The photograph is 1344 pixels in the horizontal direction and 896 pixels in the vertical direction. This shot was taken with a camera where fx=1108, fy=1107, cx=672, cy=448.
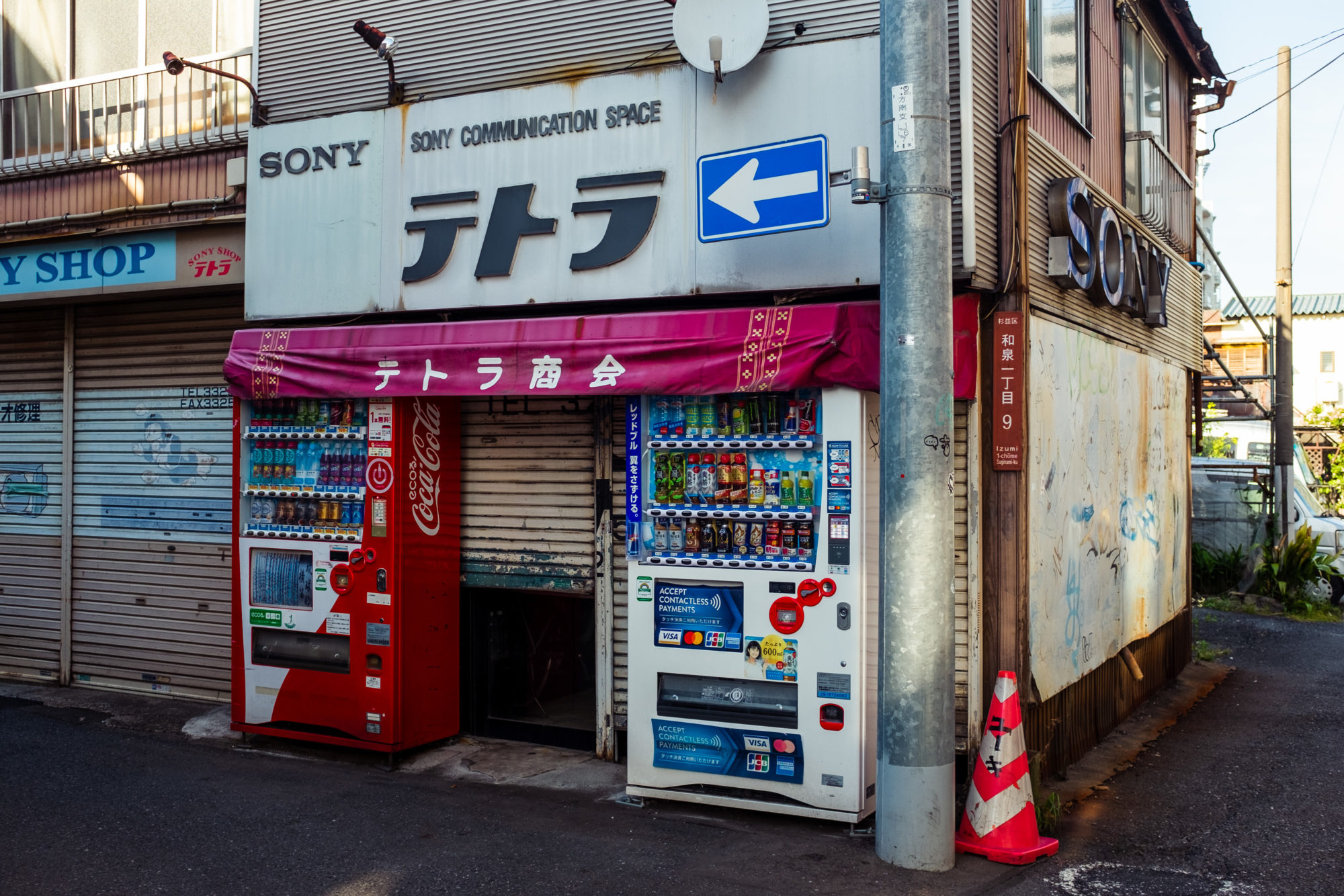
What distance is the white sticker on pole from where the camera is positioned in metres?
5.84

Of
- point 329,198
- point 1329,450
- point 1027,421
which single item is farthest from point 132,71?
point 1329,450

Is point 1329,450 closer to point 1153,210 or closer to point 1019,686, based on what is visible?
point 1153,210

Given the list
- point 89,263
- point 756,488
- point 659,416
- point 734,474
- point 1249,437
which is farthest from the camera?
point 1249,437

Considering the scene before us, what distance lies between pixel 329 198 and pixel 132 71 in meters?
3.30

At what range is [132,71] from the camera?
400 inches

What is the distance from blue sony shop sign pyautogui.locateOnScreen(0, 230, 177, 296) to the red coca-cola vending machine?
195 cm

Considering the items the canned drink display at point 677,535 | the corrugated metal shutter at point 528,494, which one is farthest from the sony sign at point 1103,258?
the corrugated metal shutter at point 528,494

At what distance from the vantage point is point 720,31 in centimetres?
697

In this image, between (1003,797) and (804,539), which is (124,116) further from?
(1003,797)

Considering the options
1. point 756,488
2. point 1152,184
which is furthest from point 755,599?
point 1152,184

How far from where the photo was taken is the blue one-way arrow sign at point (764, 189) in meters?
6.79

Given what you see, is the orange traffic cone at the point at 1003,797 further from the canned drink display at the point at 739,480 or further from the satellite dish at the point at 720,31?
the satellite dish at the point at 720,31

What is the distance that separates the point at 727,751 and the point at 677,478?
171 cm

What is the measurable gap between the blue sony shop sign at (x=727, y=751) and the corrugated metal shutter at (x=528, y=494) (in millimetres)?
1532
